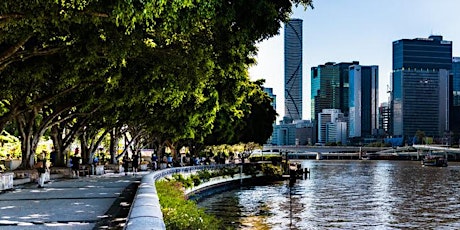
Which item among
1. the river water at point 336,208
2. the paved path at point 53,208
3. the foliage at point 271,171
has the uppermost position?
the paved path at point 53,208

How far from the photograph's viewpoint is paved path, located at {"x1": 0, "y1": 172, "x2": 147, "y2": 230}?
1575 centimetres

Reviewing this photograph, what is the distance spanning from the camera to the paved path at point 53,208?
15.7 m

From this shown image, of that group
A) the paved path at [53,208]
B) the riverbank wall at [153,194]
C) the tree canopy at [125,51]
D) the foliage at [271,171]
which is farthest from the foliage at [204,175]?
the paved path at [53,208]

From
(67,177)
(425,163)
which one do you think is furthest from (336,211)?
(425,163)

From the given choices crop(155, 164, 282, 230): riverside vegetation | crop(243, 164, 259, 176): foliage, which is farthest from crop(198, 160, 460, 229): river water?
crop(243, 164, 259, 176): foliage

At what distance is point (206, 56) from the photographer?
76.8 feet

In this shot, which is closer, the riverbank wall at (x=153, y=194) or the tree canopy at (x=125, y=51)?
the riverbank wall at (x=153, y=194)

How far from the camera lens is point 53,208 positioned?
1962cm

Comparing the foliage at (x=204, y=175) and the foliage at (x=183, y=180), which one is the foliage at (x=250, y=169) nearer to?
the foliage at (x=204, y=175)

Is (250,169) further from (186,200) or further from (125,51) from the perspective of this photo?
(125,51)

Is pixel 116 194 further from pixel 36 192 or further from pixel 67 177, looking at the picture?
pixel 67 177

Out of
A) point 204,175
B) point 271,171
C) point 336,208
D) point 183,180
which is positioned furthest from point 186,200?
point 271,171

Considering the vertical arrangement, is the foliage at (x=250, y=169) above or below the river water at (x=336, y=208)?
above

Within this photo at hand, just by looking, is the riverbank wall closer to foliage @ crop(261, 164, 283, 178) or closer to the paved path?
the paved path
